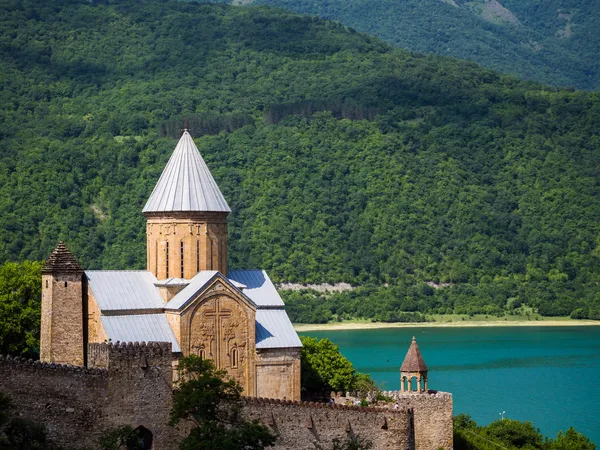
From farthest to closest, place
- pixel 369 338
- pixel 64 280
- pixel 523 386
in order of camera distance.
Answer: pixel 369 338
pixel 523 386
pixel 64 280

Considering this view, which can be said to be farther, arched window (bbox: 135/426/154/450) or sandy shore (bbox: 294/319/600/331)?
sandy shore (bbox: 294/319/600/331)

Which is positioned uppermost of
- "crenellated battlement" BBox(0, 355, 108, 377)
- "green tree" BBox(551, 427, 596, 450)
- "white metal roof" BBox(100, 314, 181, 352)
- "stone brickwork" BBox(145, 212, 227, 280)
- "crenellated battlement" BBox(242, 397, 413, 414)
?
"stone brickwork" BBox(145, 212, 227, 280)

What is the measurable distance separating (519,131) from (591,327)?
2881 cm

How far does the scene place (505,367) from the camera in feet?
247

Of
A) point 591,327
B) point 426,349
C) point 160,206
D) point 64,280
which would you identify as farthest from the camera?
point 591,327

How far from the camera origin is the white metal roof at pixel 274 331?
33.5 meters

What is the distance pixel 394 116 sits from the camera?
406 feet

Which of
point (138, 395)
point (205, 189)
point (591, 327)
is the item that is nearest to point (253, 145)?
point (591, 327)

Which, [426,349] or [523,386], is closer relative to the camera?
[523,386]

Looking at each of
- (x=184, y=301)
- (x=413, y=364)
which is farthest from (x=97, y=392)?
(x=413, y=364)

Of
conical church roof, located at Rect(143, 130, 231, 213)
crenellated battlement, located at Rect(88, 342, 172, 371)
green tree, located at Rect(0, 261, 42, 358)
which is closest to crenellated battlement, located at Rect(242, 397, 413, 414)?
crenellated battlement, located at Rect(88, 342, 172, 371)

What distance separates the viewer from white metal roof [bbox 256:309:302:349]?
1320 inches

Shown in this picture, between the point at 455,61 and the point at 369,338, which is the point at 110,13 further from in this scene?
the point at 369,338

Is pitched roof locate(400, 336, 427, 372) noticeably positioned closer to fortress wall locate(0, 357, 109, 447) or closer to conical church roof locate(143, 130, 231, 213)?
conical church roof locate(143, 130, 231, 213)
